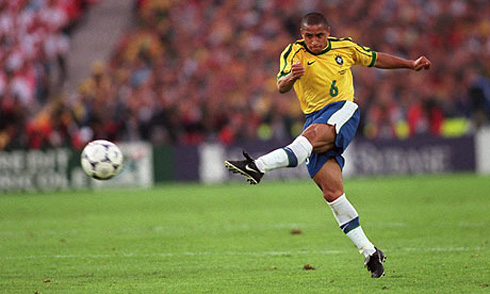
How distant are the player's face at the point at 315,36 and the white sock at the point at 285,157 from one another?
2.78 feet

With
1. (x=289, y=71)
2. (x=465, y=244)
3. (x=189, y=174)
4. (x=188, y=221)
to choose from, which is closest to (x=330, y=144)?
(x=289, y=71)

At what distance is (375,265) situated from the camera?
22.2ft

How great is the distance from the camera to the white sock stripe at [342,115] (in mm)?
7035

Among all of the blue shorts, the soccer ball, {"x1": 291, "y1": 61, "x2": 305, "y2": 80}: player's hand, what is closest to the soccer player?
the blue shorts

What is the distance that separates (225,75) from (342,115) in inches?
618

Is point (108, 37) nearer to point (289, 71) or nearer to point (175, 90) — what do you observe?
point (175, 90)

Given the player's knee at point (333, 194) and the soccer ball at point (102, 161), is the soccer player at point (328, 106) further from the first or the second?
the soccer ball at point (102, 161)

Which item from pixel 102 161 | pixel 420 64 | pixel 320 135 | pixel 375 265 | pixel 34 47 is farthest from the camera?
pixel 34 47

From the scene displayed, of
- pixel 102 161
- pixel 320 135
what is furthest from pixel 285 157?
pixel 102 161

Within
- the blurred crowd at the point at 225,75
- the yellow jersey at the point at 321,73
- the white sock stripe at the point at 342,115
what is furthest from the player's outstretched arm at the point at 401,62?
the blurred crowd at the point at 225,75

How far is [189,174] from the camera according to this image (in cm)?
2027

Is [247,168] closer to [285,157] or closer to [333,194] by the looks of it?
[285,157]

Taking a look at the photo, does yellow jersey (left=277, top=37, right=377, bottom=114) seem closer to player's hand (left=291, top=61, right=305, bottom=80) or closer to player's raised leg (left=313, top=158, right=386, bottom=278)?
player's hand (left=291, top=61, right=305, bottom=80)

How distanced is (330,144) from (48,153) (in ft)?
45.1
